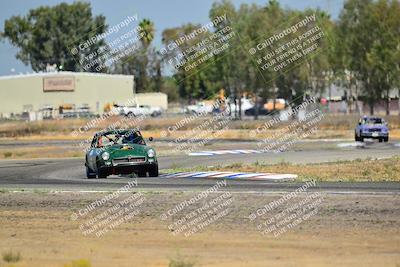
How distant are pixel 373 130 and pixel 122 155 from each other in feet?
84.2

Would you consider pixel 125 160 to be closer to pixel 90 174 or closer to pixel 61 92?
pixel 90 174

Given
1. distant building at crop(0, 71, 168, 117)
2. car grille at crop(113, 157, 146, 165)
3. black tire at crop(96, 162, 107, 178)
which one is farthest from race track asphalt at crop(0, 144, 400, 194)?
distant building at crop(0, 71, 168, 117)

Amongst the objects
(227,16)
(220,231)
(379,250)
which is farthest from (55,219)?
(227,16)

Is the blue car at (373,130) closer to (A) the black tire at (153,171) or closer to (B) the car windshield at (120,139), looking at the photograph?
(A) the black tire at (153,171)

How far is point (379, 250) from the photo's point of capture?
12.2 meters

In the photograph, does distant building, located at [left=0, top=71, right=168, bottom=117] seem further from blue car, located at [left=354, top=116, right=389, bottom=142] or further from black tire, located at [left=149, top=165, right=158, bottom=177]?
black tire, located at [left=149, top=165, right=158, bottom=177]

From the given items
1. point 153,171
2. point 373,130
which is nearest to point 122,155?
point 153,171

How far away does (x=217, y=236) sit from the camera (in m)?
13.7

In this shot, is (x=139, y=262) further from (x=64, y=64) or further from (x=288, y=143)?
(x=64, y=64)

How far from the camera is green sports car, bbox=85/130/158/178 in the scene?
78.7 ft

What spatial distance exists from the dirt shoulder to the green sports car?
5.73 meters

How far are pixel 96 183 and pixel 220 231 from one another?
9468 mm

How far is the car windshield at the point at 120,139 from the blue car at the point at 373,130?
81.0 feet

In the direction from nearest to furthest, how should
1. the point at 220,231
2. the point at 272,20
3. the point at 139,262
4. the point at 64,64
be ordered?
the point at 139,262 < the point at 220,231 < the point at 272,20 < the point at 64,64
